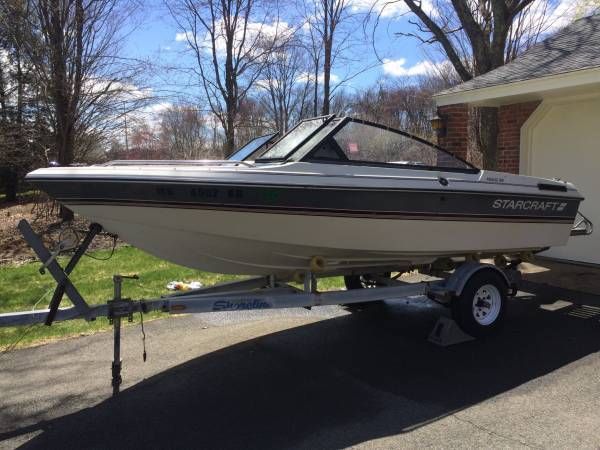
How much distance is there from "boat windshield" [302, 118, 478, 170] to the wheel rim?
1.22 meters

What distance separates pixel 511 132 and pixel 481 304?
4886mm

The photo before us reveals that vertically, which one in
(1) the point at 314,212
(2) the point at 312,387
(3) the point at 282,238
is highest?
(1) the point at 314,212

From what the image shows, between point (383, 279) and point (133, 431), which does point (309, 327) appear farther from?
point (133, 431)

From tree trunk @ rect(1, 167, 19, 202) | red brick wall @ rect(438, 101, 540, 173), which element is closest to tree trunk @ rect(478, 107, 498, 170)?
red brick wall @ rect(438, 101, 540, 173)

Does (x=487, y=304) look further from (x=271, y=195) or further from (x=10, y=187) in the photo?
(x=10, y=187)

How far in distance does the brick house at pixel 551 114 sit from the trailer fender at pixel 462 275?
10.9ft

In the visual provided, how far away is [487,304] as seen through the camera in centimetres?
554

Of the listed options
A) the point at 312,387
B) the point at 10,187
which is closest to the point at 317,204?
the point at 312,387

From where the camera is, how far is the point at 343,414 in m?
3.80

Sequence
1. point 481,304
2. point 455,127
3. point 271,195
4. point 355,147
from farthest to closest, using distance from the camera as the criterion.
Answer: point 455,127 < point 481,304 < point 355,147 < point 271,195

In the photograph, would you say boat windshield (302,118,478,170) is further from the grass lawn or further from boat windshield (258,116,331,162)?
the grass lawn

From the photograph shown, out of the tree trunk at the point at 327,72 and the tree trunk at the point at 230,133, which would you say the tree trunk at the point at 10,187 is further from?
the tree trunk at the point at 327,72

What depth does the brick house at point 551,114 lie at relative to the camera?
7.91 metres

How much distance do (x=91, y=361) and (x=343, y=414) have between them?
241 centimetres
